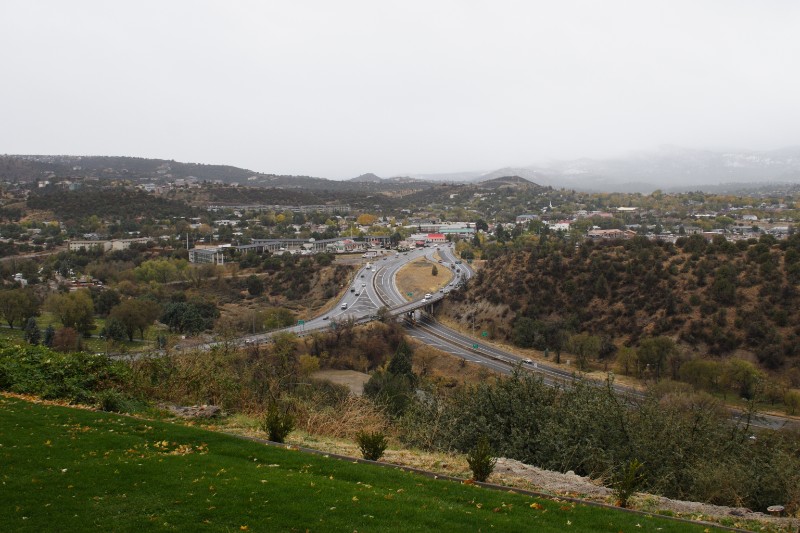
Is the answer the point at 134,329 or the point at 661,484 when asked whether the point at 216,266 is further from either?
the point at 661,484

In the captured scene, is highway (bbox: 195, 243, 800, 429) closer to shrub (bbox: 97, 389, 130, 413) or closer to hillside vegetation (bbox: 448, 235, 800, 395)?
hillside vegetation (bbox: 448, 235, 800, 395)

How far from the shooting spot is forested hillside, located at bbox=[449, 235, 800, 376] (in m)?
33.8

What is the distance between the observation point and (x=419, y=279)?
2239 inches

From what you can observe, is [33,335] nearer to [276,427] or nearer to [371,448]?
[276,427]

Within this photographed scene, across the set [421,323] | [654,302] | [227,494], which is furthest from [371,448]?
[421,323]

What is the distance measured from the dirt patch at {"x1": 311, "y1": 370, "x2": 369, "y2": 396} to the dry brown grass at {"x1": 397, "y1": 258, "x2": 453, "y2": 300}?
17.0m

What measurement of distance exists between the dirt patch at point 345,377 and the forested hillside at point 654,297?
12501 millimetres

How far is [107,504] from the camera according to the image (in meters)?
6.00

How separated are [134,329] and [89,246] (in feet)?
104

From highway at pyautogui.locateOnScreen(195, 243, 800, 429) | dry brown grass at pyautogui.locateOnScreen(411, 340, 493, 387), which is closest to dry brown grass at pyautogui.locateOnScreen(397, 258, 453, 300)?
highway at pyautogui.locateOnScreen(195, 243, 800, 429)

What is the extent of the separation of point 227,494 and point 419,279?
50.6 meters

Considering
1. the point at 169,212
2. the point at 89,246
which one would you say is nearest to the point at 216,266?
the point at 89,246

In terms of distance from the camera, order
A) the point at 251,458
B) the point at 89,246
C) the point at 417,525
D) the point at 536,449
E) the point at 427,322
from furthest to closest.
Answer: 1. the point at 89,246
2. the point at 427,322
3. the point at 536,449
4. the point at 251,458
5. the point at 417,525

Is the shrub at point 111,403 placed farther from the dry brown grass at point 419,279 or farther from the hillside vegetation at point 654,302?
the dry brown grass at point 419,279
